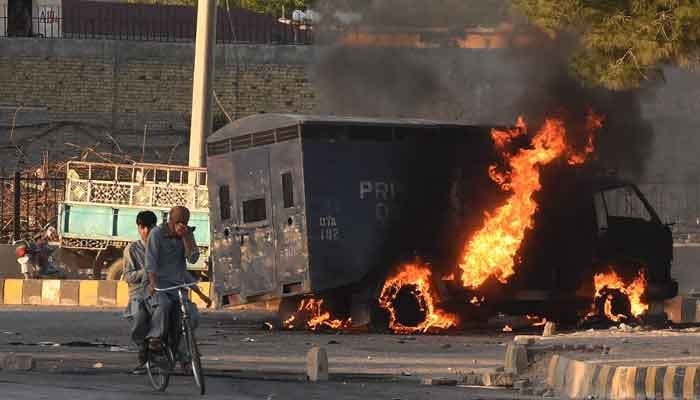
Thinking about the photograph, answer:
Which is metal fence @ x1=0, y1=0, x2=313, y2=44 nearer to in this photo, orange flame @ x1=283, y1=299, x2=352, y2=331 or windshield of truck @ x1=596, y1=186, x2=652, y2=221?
windshield of truck @ x1=596, y1=186, x2=652, y2=221

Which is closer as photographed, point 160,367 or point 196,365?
point 196,365

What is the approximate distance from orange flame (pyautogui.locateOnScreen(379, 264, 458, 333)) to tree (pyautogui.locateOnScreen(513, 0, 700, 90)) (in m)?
3.19

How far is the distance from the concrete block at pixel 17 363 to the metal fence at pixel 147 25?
105 feet

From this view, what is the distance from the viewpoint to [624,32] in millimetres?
21266

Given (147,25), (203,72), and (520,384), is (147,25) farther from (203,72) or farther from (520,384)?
(520,384)

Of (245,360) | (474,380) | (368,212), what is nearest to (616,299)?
(368,212)

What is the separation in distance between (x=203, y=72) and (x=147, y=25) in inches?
805

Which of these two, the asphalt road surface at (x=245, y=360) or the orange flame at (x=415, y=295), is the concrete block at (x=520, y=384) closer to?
the asphalt road surface at (x=245, y=360)

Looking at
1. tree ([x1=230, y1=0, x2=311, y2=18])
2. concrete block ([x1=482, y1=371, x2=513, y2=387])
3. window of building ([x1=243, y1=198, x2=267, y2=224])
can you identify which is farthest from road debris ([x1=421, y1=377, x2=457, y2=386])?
tree ([x1=230, y1=0, x2=311, y2=18])

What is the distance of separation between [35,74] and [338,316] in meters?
25.1

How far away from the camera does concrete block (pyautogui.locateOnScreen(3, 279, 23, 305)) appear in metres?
28.6

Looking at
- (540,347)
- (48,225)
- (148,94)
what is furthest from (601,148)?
(148,94)

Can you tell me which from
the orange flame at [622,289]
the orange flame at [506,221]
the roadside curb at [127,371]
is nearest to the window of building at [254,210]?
the orange flame at [506,221]

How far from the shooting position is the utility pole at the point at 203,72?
29.4 m
